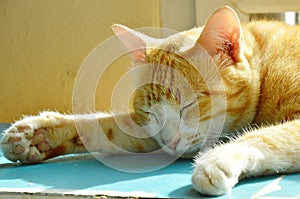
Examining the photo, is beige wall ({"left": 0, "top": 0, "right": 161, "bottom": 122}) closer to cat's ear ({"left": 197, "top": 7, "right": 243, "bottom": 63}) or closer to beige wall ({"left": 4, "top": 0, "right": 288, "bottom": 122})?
beige wall ({"left": 4, "top": 0, "right": 288, "bottom": 122})

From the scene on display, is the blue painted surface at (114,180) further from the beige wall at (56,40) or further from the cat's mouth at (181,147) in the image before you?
the beige wall at (56,40)

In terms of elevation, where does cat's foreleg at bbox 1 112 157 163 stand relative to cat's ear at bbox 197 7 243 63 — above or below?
below

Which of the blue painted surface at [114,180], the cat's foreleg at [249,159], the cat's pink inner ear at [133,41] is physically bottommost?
the blue painted surface at [114,180]

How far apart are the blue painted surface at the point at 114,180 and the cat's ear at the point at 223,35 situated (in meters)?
0.23

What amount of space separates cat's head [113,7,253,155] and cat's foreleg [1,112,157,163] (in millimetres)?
78

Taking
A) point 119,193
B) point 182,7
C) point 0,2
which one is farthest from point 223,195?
point 0,2

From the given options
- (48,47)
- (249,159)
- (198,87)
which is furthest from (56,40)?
(249,159)

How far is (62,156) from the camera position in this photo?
139cm

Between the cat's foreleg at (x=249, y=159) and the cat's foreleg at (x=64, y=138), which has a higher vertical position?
the cat's foreleg at (x=249, y=159)

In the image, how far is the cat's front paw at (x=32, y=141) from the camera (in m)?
1.31

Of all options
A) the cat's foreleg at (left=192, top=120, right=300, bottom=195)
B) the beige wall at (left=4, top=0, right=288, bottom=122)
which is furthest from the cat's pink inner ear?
the beige wall at (left=4, top=0, right=288, bottom=122)

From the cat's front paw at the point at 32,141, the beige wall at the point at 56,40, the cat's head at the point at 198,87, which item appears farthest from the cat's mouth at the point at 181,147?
the beige wall at the point at 56,40

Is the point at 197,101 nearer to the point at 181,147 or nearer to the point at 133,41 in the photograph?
the point at 181,147

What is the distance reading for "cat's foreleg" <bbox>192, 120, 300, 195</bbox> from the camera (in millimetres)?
1006
